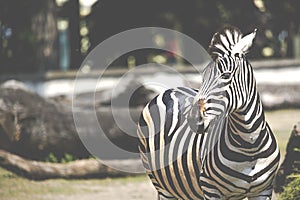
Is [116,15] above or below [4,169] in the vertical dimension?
above

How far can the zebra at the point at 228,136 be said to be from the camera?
4.70 metres

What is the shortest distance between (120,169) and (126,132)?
0.61m

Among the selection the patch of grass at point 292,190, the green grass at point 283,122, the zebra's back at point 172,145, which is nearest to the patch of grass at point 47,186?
the green grass at point 283,122

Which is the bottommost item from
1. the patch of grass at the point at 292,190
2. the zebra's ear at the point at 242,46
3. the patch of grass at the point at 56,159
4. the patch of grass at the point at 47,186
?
the patch of grass at the point at 47,186

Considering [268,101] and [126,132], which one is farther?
[268,101]

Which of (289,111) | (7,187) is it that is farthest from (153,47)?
(7,187)

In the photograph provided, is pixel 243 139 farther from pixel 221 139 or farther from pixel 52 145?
pixel 52 145

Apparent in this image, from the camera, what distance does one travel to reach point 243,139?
4.89 metres

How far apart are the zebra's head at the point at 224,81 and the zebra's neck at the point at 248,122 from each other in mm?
62

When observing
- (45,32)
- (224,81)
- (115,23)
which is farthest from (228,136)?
(115,23)

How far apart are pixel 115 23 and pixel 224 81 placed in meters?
12.0

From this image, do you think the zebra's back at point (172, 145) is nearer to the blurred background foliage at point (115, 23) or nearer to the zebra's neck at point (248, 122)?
the zebra's neck at point (248, 122)

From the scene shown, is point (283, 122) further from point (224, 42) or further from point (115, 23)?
point (224, 42)

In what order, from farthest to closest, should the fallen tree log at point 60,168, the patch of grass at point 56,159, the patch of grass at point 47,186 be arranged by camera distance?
1. the patch of grass at point 56,159
2. the fallen tree log at point 60,168
3. the patch of grass at point 47,186
